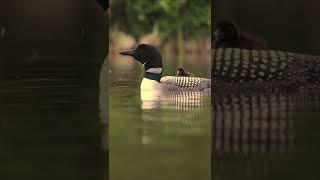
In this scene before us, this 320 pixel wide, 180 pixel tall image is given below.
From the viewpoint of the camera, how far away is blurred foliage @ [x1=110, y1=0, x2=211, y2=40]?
19.7 m

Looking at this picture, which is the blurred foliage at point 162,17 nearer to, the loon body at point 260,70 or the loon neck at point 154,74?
A: the loon body at point 260,70

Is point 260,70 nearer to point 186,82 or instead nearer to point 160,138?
point 186,82

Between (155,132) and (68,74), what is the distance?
15.1 feet

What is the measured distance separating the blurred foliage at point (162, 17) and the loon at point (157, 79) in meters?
13.7

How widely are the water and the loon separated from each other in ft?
1.17

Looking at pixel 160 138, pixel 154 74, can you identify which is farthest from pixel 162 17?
pixel 160 138

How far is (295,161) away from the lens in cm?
278

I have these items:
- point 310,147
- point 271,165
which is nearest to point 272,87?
point 310,147

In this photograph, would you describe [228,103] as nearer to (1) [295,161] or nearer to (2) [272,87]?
(2) [272,87]

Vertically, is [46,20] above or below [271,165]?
above

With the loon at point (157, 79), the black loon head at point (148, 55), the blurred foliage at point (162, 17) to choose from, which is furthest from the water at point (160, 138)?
the blurred foliage at point (162, 17)

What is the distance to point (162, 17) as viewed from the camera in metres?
20.4

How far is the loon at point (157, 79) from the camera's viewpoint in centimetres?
550

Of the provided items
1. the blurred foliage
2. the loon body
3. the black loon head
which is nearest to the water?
the black loon head
